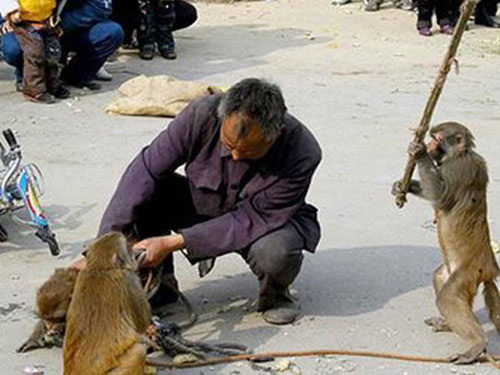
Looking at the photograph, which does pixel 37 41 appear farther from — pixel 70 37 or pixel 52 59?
pixel 70 37

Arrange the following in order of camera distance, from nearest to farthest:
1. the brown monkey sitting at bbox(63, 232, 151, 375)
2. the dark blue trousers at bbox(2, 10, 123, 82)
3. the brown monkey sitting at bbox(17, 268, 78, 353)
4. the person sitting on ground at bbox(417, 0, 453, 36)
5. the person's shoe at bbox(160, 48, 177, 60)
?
the brown monkey sitting at bbox(63, 232, 151, 375), the brown monkey sitting at bbox(17, 268, 78, 353), the dark blue trousers at bbox(2, 10, 123, 82), the person's shoe at bbox(160, 48, 177, 60), the person sitting on ground at bbox(417, 0, 453, 36)

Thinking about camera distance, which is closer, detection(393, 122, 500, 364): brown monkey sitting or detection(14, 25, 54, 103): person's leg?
detection(393, 122, 500, 364): brown monkey sitting

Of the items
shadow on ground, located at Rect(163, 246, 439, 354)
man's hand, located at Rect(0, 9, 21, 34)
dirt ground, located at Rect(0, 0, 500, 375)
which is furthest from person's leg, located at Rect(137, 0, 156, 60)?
shadow on ground, located at Rect(163, 246, 439, 354)

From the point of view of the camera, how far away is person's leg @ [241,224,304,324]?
5.14 meters

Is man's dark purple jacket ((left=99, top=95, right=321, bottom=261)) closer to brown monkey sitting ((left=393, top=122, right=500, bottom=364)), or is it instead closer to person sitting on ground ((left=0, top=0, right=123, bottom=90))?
brown monkey sitting ((left=393, top=122, right=500, bottom=364))

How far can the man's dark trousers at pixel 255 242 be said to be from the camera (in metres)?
5.14

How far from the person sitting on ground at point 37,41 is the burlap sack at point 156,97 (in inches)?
26.1

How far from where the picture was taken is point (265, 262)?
16.9 feet

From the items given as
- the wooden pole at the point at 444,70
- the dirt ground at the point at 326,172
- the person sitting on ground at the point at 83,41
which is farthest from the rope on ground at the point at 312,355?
the person sitting on ground at the point at 83,41

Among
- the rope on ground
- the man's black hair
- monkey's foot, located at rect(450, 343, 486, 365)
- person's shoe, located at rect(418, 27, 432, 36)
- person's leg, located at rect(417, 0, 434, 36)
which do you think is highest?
the man's black hair

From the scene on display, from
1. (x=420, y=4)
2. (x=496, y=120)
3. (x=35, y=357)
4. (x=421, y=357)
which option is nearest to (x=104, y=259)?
(x=35, y=357)

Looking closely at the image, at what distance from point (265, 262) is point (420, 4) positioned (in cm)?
913

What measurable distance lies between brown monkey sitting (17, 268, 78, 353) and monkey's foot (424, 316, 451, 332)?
1812mm

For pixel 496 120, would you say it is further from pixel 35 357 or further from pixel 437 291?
pixel 35 357
